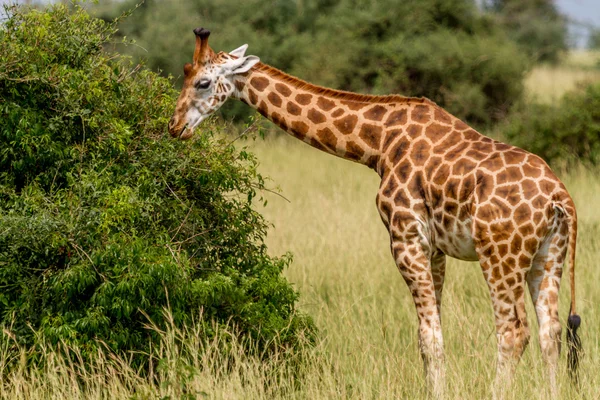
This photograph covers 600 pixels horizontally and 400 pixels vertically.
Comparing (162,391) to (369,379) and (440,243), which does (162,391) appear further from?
(440,243)

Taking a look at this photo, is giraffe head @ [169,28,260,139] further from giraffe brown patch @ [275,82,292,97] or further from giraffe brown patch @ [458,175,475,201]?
giraffe brown patch @ [458,175,475,201]

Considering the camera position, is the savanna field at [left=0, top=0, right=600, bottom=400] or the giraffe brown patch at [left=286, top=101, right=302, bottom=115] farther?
the giraffe brown patch at [left=286, top=101, right=302, bottom=115]

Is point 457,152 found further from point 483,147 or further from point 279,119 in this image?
point 279,119

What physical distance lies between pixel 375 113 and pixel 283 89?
71 cm

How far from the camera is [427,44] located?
1886 centimetres

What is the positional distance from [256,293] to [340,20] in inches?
589

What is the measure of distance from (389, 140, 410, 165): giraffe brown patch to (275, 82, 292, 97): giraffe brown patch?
92 cm

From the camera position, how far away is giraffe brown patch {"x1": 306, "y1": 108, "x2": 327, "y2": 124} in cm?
631

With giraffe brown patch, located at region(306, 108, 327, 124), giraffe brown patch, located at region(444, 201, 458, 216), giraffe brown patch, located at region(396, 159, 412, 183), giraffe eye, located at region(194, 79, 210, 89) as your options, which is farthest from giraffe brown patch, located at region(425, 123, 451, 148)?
giraffe eye, located at region(194, 79, 210, 89)

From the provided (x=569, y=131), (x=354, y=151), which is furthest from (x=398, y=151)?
(x=569, y=131)

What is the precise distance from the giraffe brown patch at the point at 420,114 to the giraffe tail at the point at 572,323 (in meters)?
1.24

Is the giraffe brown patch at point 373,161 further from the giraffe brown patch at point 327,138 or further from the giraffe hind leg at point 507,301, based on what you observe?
the giraffe hind leg at point 507,301

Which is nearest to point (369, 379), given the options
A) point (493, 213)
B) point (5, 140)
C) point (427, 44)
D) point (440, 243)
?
point (440, 243)

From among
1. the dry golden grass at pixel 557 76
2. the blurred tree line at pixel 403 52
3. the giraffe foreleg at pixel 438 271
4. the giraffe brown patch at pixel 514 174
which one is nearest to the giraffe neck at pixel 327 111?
the giraffe foreleg at pixel 438 271
